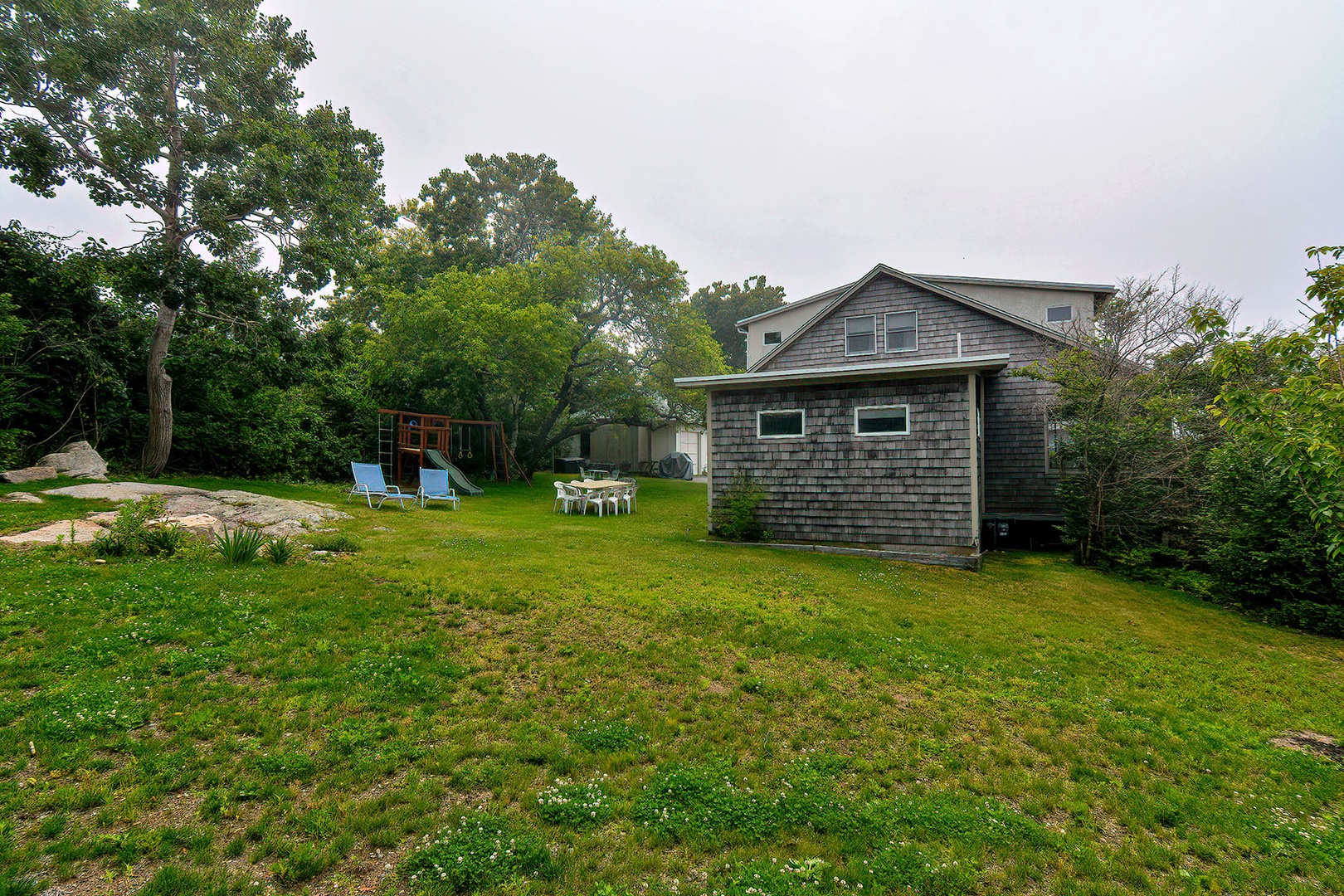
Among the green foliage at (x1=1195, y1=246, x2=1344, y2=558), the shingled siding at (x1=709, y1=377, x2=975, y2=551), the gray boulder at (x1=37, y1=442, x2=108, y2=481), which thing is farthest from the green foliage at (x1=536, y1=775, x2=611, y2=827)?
the gray boulder at (x1=37, y1=442, x2=108, y2=481)

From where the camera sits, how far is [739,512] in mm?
10734

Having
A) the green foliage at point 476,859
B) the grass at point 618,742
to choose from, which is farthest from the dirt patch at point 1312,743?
the green foliage at point 476,859

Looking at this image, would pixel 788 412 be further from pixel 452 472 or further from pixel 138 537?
pixel 452 472

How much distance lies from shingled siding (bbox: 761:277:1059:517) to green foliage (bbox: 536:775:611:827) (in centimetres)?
1302

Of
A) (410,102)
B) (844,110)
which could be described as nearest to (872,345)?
(844,110)

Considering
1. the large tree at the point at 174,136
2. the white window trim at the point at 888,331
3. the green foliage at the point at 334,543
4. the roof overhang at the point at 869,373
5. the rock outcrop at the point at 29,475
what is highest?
the large tree at the point at 174,136

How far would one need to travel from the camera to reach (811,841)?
253cm

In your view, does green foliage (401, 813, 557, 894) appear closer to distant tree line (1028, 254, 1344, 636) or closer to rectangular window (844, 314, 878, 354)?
distant tree line (1028, 254, 1344, 636)

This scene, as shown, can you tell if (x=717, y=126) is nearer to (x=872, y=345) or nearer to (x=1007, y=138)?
(x=1007, y=138)

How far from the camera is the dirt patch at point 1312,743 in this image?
12.2ft

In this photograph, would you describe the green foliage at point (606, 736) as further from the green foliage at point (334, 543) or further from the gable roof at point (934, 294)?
the gable roof at point (934, 294)

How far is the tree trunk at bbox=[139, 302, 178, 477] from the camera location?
Answer: 12.7 m

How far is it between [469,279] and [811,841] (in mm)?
20320

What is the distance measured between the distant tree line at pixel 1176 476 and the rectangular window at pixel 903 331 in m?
3.13
